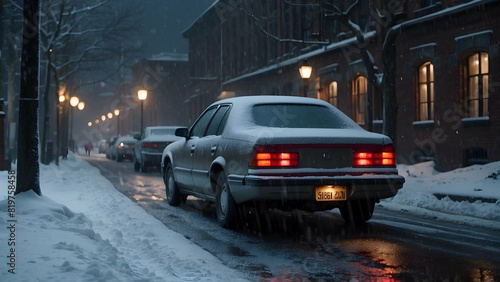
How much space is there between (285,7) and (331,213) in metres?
25.1

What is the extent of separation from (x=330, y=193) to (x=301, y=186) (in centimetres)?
38

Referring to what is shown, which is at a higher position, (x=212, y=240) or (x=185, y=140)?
(x=185, y=140)

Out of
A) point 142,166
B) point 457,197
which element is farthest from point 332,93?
point 457,197

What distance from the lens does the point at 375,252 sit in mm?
6266

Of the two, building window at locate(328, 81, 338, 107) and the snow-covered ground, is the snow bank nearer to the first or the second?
the snow-covered ground

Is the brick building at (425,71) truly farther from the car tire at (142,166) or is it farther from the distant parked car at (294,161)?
the distant parked car at (294,161)

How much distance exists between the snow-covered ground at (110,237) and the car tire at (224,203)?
2.41 ft

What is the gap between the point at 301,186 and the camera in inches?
274

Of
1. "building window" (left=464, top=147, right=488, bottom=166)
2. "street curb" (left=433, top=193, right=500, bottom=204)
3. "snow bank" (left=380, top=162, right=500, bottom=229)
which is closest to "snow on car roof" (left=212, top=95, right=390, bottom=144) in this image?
"snow bank" (left=380, top=162, right=500, bottom=229)

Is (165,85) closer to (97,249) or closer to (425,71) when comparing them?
(425,71)

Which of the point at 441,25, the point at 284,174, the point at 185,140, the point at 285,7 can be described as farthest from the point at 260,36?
the point at 284,174

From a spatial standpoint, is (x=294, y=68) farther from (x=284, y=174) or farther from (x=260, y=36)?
(x=284, y=174)

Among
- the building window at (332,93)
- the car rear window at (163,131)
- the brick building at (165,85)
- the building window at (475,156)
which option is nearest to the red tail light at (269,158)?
the building window at (475,156)

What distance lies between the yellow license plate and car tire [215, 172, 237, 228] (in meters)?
1.15
